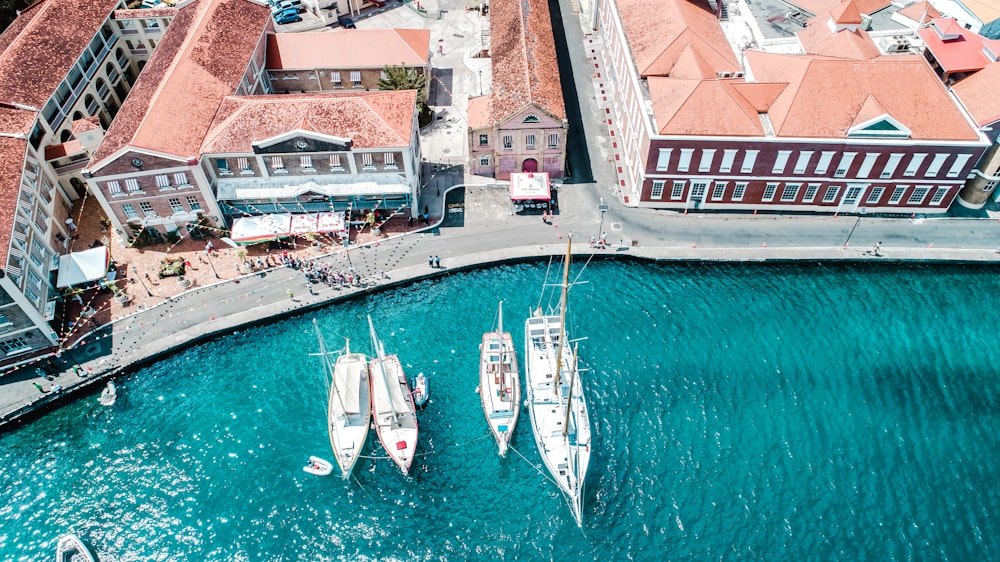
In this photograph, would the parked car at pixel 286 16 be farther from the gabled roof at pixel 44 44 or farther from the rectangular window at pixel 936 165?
the rectangular window at pixel 936 165

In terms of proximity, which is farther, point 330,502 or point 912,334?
point 912,334

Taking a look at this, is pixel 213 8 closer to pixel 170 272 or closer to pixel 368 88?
pixel 368 88

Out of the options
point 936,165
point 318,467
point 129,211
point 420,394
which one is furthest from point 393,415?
point 936,165

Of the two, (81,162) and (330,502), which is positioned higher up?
(81,162)

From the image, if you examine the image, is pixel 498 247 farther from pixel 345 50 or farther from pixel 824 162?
pixel 345 50

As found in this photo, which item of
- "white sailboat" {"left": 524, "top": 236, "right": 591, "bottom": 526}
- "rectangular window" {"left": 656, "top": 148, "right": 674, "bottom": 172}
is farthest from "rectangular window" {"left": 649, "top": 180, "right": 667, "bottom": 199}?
"white sailboat" {"left": 524, "top": 236, "right": 591, "bottom": 526}

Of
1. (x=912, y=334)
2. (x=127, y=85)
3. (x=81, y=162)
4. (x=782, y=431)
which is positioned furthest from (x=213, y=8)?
(x=912, y=334)

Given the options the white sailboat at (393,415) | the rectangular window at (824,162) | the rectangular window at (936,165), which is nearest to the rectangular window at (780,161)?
the rectangular window at (824,162)

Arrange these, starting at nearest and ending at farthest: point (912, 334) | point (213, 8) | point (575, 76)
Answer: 1. point (912, 334)
2. point (213, 8)
3. point (575, 76)
